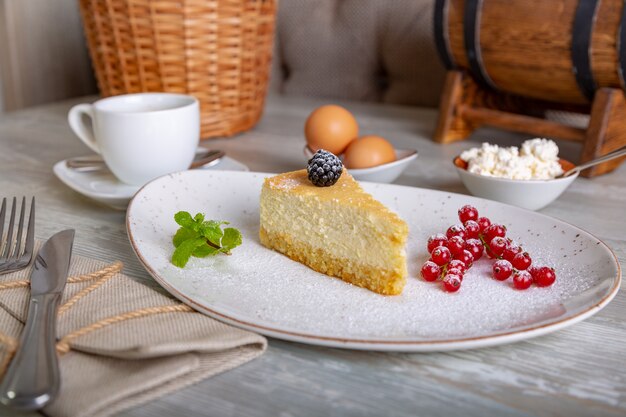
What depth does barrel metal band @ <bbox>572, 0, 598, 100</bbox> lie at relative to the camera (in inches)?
48.3

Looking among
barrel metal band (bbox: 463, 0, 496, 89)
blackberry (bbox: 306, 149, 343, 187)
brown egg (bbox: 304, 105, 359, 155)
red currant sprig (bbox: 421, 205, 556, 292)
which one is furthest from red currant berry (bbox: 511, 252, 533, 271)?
barrel metal band (bbox: 463, 0, 496, 89)

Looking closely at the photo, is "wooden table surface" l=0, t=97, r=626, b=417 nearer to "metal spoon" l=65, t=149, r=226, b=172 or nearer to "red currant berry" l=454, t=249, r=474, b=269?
"red currant berry" l=454, t=249, r=474, b=269

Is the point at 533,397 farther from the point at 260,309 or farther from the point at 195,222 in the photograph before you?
the point at 195,222

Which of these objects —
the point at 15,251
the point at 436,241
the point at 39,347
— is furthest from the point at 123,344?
the point at 436,241

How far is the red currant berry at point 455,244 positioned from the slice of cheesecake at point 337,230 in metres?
0.11

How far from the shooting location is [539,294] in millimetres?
754

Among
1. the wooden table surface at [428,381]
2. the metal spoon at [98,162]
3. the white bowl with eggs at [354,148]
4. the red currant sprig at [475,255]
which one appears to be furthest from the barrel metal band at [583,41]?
the metal spoon at [98,162]

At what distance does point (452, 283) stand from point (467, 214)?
0.20 metres

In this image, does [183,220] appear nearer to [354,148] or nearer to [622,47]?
[354,148]

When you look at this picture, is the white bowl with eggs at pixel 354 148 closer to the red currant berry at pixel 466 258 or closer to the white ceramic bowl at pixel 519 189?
the white ceramic bowl at pixel 519 189

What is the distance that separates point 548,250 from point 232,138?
38.2 inches

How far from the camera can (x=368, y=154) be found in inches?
47.0

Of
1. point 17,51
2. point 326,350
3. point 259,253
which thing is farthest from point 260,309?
point 17,51

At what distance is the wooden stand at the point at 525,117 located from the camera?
1302mm
